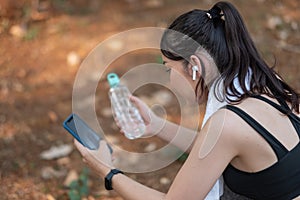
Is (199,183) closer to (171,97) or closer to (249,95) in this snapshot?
(249,95)

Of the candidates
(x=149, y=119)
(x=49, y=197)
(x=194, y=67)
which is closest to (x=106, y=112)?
(x=49, y=197)

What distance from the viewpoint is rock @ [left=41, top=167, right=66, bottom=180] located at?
91.4 inches

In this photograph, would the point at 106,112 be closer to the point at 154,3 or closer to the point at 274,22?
the point at 154,3

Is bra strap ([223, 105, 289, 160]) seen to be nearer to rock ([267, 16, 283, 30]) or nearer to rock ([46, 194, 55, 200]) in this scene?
rock ([46, 194, 55, 200])

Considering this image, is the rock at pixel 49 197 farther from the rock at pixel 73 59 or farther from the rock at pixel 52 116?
the rock at pixel 73 59

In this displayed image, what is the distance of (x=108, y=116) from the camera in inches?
112

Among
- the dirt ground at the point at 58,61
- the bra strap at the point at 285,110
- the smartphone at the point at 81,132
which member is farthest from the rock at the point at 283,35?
the bra strap at the point at 285,110

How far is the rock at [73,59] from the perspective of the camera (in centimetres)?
325

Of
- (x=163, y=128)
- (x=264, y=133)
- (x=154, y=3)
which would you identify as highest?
(x=264, y=133)

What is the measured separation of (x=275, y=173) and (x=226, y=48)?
38 cm

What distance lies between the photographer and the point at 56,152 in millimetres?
2494

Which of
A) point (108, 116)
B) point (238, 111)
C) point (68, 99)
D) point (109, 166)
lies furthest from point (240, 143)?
point (68, 99)

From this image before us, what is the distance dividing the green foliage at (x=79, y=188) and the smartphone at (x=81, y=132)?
30cm

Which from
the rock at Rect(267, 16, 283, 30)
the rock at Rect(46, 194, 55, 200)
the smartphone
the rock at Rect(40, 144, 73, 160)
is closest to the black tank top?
the smartphone
